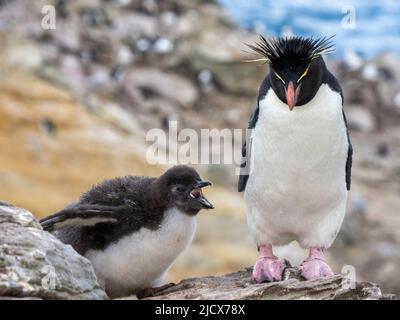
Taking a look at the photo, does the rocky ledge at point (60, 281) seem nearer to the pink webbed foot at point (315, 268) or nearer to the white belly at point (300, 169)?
the pink webbed foot at point (315, 268)

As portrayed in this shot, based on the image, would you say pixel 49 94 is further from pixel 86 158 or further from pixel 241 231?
pixel 241 231

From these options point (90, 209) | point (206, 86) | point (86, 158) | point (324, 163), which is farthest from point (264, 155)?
point (206, 86)

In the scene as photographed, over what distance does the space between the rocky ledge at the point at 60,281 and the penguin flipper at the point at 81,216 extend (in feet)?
1.47

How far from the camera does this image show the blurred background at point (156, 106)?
39.5ft

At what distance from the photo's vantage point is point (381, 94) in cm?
2314

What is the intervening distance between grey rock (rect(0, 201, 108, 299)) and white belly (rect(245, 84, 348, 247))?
113cm

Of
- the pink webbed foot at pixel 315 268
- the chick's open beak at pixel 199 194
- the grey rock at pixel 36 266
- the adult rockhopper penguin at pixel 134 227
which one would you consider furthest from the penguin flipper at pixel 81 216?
the pink webbed foot at pixel 315 268

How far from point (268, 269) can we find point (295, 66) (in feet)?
3.27

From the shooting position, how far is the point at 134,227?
15.2ft

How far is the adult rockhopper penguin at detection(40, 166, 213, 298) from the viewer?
180 inches

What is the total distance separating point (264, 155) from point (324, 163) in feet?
0.99
